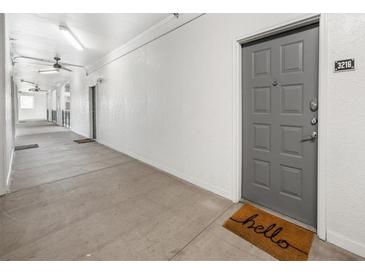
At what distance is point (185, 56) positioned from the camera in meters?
2.87

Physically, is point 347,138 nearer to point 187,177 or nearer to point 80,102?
point 187,177

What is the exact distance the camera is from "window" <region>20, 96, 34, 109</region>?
55.9ft

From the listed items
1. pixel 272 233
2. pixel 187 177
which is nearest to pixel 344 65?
pixel 272 233

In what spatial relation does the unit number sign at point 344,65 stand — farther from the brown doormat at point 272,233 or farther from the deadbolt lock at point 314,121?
the brown doormat at point 272,233

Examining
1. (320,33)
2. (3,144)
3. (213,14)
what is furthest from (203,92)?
(3,144)

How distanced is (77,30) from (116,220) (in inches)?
155

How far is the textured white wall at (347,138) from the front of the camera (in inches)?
55.4

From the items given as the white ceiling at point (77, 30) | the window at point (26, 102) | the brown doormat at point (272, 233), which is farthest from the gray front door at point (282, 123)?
the window at point (26, 102)

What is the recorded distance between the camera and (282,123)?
1.95m

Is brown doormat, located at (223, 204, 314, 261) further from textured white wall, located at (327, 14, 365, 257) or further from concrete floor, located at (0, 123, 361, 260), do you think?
textured white wall, located at (327, 14, 365, 257)

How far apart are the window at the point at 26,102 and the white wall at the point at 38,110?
0.27m

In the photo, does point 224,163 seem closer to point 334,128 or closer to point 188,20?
point 334,128
